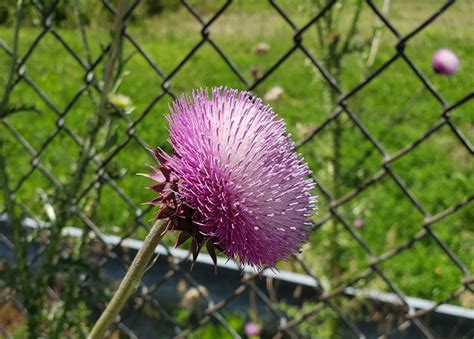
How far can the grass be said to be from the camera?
2.17m

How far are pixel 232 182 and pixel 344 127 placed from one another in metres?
1.05

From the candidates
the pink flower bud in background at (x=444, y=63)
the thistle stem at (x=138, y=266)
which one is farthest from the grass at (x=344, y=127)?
the thistle stem at (x=138, y=266)

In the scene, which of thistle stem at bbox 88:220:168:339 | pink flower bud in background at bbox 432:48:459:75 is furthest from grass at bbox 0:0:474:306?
thistle stem at bbox 88:220:168:339

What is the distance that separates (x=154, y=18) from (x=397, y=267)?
5803 mm

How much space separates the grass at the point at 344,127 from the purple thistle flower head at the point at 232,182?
0.91ft

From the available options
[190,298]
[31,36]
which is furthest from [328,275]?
[31,36]

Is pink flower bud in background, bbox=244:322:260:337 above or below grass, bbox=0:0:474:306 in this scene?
below

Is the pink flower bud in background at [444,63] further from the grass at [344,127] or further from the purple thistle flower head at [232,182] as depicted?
the purple thistle flower head at [232,182]

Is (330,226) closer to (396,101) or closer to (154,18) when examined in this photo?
(396,101)

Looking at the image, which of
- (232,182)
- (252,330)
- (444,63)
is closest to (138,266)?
(232,182)

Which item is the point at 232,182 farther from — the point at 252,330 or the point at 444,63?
the point at 444,63

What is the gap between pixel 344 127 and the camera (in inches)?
67.8

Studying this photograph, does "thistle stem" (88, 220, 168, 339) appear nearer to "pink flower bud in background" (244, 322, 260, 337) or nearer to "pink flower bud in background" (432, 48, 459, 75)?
"pink flower bud in background" (244, 322, 260, 337)

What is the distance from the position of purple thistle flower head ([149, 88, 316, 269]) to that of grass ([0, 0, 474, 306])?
276 millimetres
